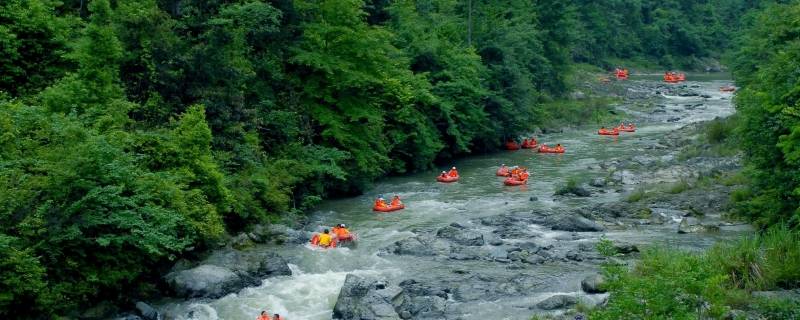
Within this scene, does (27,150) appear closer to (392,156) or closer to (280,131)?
(280,131)

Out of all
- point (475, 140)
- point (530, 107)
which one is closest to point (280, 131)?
point (475, 140)

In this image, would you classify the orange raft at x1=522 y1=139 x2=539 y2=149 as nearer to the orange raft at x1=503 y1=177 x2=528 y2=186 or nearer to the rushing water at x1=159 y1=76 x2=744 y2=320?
the rushing water at x1=159 y1=76 x2=744 y2=320

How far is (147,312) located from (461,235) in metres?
10.1

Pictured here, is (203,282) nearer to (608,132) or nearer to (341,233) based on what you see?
(341,233)

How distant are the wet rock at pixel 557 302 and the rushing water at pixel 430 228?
43cm

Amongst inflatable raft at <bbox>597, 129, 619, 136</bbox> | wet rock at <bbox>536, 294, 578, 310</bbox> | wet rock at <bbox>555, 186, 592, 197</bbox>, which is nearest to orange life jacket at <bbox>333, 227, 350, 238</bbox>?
wet rock at <bbox>536, 294, 578, 310</bbox>

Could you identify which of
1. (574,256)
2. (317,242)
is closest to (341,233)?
(317,242)

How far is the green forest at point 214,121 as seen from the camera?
55.3ft

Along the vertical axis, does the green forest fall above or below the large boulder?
above

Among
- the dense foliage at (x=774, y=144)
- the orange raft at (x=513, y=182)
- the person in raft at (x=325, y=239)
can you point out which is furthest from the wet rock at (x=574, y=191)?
the person in raft at (x=325, y=239)

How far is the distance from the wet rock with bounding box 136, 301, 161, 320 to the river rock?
12925mm

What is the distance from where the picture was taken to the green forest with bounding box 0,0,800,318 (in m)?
16.9

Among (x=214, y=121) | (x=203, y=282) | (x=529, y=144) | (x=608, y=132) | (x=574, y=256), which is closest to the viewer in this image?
(x=203, y=282)

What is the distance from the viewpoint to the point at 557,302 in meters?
17.6
